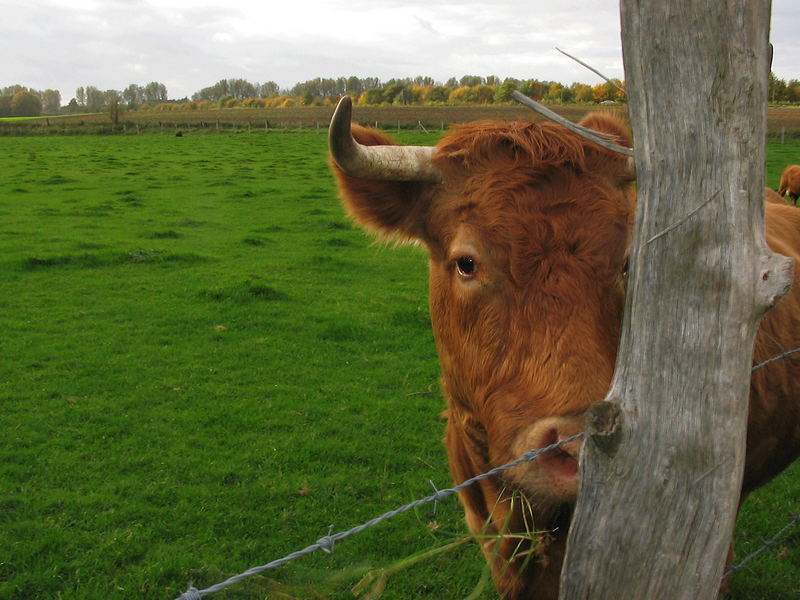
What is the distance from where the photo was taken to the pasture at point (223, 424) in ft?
13.7

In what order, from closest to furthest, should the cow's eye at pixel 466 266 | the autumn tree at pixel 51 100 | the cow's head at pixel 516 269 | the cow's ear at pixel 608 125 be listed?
the cow's head at pixel 516 269, the cow's eye at pixel 466 266, the cow's ear at pixel 608 125, the autumn tree at pixel 51 100

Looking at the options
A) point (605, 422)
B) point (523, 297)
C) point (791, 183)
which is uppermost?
point (791, 183)

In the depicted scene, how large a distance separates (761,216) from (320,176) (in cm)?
2195

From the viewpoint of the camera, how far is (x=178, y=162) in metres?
26.8

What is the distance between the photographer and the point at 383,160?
→ 286 cm

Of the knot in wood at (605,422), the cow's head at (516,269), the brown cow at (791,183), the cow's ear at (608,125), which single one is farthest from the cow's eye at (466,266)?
the brown cow at (791,183)

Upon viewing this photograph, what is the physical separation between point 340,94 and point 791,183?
1893 cm

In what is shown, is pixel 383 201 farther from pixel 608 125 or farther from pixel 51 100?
pixel 51 100

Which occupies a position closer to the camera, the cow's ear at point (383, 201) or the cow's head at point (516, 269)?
the cow's head at point (516, 269)

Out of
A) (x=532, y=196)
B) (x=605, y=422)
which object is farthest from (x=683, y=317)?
(x=532, y=196)

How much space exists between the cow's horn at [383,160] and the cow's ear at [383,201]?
0.11 metres

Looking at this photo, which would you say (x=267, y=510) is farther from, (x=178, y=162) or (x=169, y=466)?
(x=178, y=162)

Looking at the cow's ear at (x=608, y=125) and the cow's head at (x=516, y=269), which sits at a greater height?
the cow's ear at (x=608, y=125)

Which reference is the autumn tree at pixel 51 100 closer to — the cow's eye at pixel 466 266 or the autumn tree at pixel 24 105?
the autumn tree at pixel 24 105
